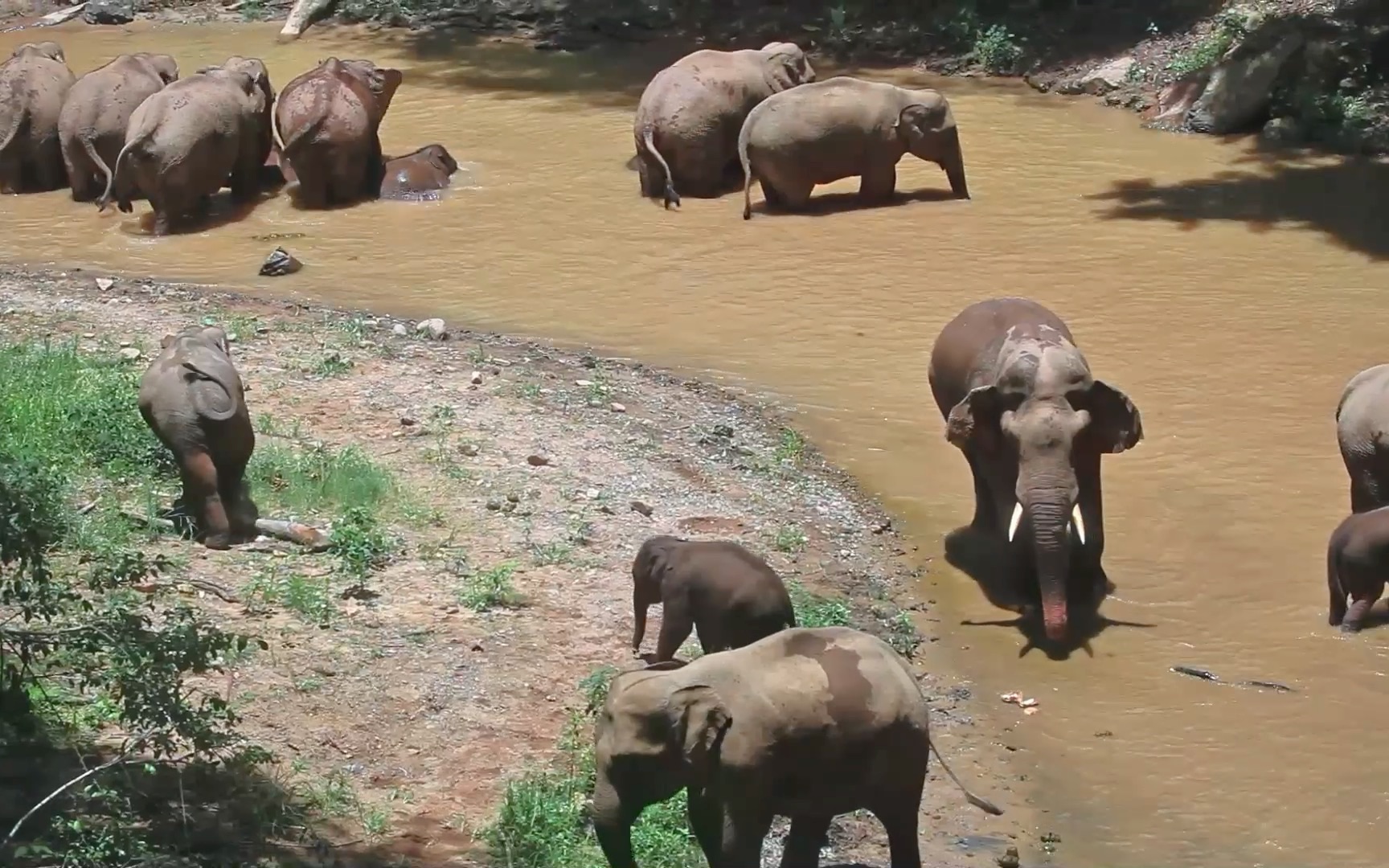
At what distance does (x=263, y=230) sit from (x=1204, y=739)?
1007cm

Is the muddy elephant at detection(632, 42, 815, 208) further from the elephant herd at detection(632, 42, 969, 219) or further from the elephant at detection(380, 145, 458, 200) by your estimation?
the elephant at detection(380, 145, 458, 200)

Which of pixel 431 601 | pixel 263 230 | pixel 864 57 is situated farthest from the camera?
pixel 864 57

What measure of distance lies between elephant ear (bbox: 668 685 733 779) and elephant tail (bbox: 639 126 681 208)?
1102cm

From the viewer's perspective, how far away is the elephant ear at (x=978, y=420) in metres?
9.10

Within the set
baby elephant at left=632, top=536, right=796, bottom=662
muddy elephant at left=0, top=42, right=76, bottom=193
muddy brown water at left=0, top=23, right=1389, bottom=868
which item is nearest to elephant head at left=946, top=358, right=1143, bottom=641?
muddy brown water at left=0, top=23, right=1389, bottom=868

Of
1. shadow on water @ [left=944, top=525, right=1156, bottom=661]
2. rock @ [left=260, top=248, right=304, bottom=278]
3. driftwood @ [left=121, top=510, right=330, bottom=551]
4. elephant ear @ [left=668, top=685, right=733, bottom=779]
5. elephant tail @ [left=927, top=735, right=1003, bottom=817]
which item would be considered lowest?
rock @ [left=260, top=248, right=304, bottom=278]

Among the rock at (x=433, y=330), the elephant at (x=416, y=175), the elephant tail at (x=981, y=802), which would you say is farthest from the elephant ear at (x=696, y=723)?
the elephant at (x=416, y=175)

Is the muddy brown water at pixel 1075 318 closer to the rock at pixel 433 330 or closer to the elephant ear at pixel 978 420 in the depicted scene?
the rock at pixel 433 330

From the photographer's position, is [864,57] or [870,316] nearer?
[870,316]

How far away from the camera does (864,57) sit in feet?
74.7

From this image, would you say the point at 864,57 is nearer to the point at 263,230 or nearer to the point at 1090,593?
the point at 263,230

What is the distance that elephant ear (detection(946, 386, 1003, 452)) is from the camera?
910 centimetres

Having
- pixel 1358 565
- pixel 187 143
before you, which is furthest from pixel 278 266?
pixel 1358 565

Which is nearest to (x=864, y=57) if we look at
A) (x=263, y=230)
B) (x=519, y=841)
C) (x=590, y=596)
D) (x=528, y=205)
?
(x=528, y=205)
